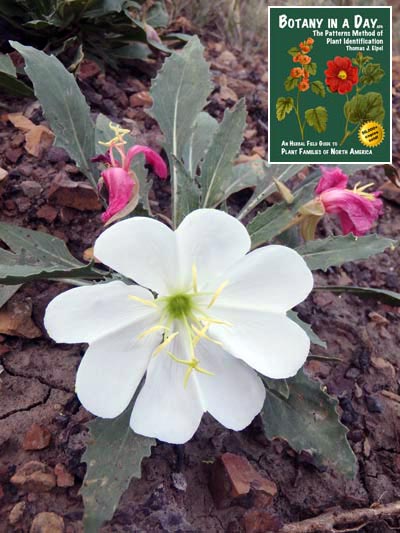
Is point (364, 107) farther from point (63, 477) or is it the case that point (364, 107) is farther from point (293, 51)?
point (63, 477)

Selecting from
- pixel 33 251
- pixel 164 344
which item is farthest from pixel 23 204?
pixel 164 344

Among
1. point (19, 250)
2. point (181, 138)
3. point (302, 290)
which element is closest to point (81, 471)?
point (19, 250)

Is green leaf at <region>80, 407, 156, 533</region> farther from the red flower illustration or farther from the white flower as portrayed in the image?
the red flower illustration

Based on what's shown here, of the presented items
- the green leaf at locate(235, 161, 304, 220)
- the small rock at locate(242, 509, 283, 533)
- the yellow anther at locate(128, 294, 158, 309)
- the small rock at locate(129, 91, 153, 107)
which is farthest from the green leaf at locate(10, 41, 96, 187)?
the small rock at locate(242, 509, 283, 533)

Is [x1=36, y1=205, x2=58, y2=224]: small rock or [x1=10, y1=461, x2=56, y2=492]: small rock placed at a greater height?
[x1=36, y1=205, x2=58, y2=224]: small rock

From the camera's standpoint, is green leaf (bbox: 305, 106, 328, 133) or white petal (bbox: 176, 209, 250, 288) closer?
white petal (bbox: 176, 209, 250, 288)

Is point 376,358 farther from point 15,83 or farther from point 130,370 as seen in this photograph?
point 15,83
